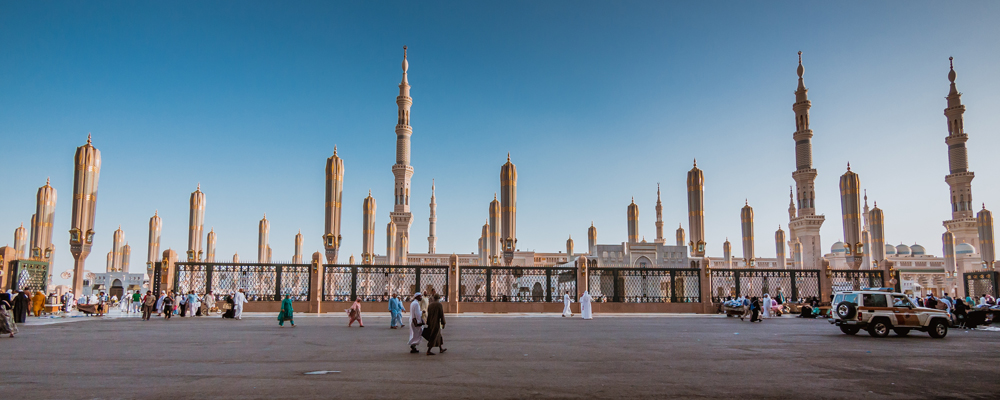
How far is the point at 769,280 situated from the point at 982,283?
12.8 metres

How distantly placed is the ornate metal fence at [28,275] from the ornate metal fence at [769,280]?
29922 mm

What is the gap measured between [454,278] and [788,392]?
761 inches

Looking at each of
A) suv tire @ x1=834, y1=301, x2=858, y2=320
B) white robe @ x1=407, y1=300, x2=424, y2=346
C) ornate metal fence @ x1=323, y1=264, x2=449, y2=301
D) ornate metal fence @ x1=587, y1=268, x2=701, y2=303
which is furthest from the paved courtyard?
ornate metal fence @ x1=587, y1=268, x2=701, y2=303

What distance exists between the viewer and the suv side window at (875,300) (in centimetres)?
1462

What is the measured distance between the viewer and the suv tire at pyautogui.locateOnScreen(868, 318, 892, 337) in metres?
14.6

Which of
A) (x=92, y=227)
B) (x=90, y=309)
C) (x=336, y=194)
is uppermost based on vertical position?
(x=336, y=194)

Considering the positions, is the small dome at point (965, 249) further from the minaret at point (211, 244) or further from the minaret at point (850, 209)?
the minaret at point (211, 244)

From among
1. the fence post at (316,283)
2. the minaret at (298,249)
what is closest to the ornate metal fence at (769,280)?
the fence post at (316,283)

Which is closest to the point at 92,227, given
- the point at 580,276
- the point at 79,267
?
the point at 79,267

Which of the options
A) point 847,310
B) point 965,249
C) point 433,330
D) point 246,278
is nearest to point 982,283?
point 847,310

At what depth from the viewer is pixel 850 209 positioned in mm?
42438

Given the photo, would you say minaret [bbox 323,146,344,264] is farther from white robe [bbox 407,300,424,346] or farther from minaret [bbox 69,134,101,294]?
white robe [bbox 407,300,424,346]

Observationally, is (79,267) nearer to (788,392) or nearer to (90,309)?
(90,309)

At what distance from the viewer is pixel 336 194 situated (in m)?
37.6
